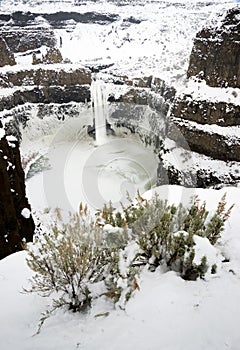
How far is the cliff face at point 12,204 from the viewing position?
26.3 feet

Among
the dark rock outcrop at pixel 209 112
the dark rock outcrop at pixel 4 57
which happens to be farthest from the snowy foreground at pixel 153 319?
the dark rock outcrop at pixel 4 57

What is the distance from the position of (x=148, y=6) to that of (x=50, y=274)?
241ft

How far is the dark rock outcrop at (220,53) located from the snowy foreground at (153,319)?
1512 cm

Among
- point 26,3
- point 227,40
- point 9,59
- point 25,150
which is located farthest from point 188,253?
point 26,3

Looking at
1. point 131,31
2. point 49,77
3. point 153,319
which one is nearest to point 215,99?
point 153,319

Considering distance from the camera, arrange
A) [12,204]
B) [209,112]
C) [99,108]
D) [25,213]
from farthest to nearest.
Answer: [99,108] < [209,112] < [25,213] < [12,204]

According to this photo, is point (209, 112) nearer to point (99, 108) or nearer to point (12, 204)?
point (12, 204)

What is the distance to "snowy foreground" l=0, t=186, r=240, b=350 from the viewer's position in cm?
344

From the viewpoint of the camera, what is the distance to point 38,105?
1288 inches

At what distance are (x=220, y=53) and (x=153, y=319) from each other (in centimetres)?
1733

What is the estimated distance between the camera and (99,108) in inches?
1345

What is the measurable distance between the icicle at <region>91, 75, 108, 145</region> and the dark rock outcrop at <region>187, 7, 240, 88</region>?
14276 millimetres

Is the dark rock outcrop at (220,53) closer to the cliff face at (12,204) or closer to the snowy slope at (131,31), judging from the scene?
the cliff face at (12,204)

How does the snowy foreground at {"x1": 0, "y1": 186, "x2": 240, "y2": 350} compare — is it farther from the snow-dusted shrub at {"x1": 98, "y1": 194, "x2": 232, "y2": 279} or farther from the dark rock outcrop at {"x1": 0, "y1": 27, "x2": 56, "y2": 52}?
the dark rock outcrop at {"x1": 0, "y1": 27, "x2": 56, "y2": 52}
